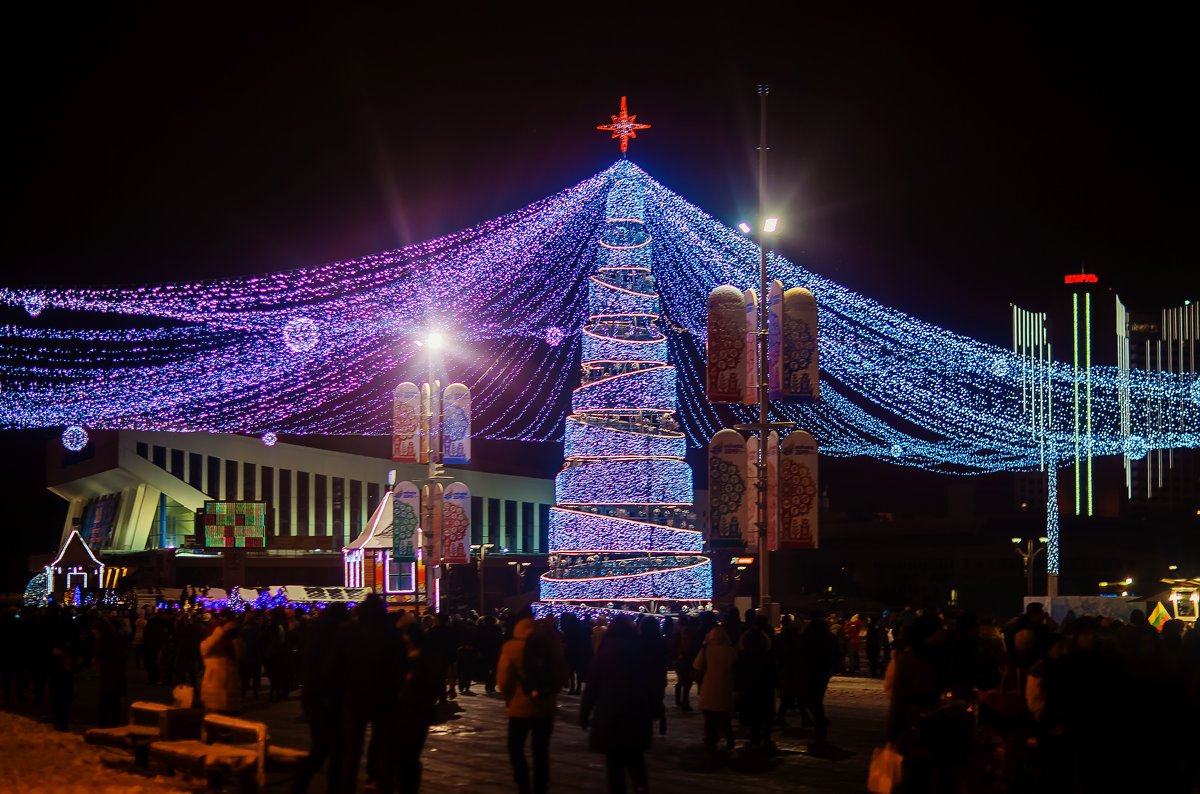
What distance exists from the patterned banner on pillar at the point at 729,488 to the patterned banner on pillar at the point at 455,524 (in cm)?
898

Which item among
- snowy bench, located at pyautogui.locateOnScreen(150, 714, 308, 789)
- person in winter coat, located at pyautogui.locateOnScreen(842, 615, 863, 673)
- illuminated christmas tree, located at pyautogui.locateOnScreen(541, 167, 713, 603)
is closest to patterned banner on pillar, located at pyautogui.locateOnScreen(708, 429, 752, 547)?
illuminated christmas tree, located at pyautogui.locateOnScreen(541, 167, 713, 603)

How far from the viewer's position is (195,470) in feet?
228

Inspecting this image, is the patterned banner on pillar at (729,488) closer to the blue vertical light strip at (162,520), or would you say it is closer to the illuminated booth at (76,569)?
the illuminated booth at (76,569)

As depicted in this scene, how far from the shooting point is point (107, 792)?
9.61 metres

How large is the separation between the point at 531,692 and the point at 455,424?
1883 centimetres

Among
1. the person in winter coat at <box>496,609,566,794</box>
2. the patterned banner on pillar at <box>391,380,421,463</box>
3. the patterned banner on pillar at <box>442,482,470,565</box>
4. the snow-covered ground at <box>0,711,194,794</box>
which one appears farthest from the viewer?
the patterned banner on pillar at <box>442,482,470,565</box>

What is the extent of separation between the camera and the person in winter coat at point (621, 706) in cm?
842

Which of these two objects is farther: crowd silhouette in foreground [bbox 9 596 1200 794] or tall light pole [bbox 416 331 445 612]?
tall light pole [bbox 416 331 445 612]

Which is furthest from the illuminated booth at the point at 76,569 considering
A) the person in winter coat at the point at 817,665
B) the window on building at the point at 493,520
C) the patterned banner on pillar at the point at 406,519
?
the person in winter coat at the point at 817,665

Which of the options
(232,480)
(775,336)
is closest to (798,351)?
(775,336)

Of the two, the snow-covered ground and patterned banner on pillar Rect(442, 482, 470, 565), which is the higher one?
patterned banner on pillar Rect(442, 482, 470, 565)

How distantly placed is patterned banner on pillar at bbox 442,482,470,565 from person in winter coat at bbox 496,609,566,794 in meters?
18.8

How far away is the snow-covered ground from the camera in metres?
9.88

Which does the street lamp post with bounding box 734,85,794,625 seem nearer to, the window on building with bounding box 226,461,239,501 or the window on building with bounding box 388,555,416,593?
the window on building with bounding box 388,555,416,593
